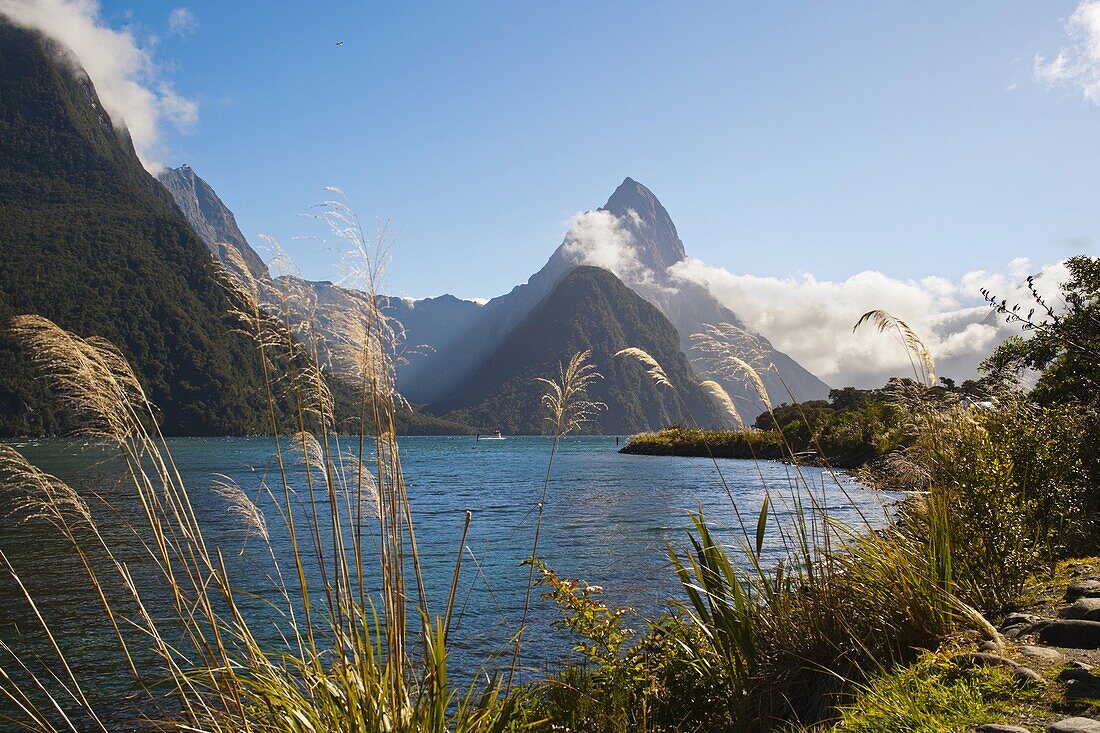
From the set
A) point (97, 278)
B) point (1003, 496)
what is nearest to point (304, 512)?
point (1003, 496)

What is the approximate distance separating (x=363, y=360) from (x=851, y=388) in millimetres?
70705

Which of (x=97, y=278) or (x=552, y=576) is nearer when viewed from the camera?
(x=552, y=576)

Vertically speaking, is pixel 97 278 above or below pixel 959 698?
above

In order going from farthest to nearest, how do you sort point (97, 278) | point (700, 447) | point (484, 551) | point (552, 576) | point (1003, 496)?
point (97, 278), point (700, 447), point (484, 551), point (552, 576), point (1003, 496)

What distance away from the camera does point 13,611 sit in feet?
39.1

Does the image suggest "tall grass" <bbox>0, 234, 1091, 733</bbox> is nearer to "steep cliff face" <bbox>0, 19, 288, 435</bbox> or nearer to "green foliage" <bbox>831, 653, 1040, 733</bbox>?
"green foliage" <bbox>831, 653, 1040, 733</bbox>

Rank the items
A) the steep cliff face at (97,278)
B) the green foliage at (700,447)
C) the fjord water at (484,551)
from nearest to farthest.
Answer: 1. the fjord water at (484,551)
2. the green foliage at (700,447)
3. the steep cliff face at (97,278)

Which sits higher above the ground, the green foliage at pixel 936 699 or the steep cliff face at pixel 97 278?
the steep cliff face at pixel 97 278

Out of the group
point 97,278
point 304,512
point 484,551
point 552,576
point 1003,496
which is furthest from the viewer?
point 97,278

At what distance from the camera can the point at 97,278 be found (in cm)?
8475

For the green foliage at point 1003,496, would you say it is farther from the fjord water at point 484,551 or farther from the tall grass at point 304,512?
the tall grass at point 304,512

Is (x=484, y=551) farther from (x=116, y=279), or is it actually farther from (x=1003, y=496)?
(x=116, y=279)

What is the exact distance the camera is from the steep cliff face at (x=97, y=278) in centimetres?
6988

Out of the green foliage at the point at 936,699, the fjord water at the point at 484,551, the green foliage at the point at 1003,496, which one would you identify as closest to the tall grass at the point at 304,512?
the fjord water at the point at 484,551
